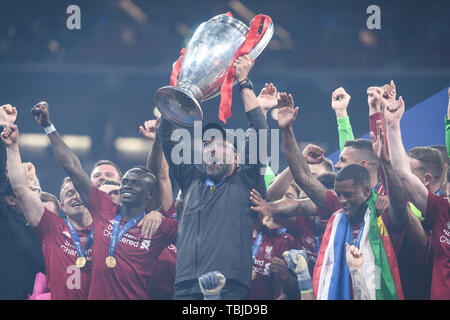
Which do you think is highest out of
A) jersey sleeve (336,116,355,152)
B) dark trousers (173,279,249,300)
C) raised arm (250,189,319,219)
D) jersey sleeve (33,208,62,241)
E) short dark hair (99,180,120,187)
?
jersey sleeve (336,116,355,152)

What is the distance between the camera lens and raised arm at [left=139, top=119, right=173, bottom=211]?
3.77 m

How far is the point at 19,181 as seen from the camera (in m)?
3.77

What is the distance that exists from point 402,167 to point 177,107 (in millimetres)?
1388

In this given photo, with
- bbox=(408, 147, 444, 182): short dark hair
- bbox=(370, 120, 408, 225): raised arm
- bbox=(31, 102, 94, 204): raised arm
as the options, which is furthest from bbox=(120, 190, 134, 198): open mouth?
bbox=(408, 147, 444, 182): short dark hair

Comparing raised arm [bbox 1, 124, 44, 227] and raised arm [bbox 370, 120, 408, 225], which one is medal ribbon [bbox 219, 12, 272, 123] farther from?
raised arm [bbox 1, 124, 44, 227]

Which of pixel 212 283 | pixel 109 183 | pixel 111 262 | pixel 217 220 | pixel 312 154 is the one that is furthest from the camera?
pixel 109 183

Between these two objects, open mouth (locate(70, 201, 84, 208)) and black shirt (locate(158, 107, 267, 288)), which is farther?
open mouth (locate(70, 201, 84, 208))

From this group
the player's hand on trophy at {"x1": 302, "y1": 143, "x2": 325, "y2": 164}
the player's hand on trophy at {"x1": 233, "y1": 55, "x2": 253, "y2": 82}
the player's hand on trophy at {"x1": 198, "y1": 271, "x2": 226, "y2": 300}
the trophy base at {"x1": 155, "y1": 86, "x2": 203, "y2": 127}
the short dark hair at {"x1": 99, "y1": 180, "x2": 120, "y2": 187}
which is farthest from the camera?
the short dark hair at {"x1": 99, "y1": 180, "x2": 120, "y2": 187}

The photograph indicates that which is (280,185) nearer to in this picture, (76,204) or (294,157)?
(294,157)

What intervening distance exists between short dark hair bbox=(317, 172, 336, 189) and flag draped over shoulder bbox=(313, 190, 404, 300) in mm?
278

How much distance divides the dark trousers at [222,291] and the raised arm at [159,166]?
76 cm

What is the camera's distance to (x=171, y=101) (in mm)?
3221

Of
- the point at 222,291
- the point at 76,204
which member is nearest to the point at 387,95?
the point at 222,291
